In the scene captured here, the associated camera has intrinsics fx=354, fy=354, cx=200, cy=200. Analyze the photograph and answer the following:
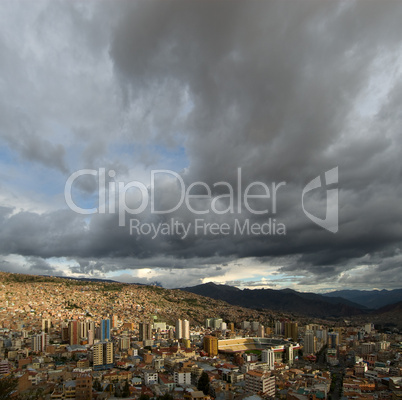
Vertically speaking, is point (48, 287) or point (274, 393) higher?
point (48, 287)

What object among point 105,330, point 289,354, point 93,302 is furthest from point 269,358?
point 93,302

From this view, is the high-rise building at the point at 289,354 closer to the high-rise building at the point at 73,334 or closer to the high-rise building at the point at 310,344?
the high-rise building at the point at 310,344

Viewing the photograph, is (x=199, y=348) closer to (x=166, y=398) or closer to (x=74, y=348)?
(x=74, y=348)

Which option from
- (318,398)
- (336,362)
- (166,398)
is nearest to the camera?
(166,398)

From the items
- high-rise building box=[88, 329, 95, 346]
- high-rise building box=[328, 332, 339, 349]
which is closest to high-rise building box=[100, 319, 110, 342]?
high-rise building box=[88, 329, 95, 346]

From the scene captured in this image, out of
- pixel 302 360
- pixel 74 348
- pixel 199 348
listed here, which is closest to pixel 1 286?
pixel 74 348

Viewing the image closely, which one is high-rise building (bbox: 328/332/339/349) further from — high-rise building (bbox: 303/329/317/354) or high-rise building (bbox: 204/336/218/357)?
high-rise building (bbox: 204/336/218/357)

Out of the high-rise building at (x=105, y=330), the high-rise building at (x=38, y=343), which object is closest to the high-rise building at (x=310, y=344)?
the high-rise building at (x=105, y=330)

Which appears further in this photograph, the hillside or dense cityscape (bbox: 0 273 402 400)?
the hillside
